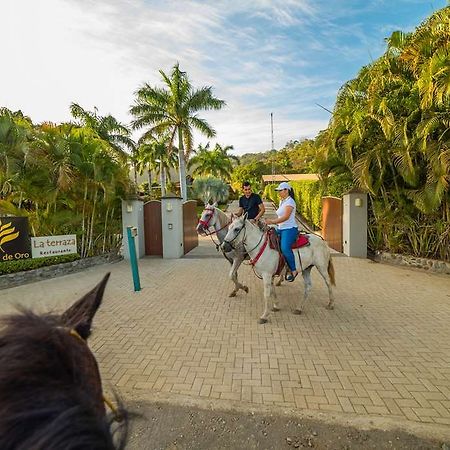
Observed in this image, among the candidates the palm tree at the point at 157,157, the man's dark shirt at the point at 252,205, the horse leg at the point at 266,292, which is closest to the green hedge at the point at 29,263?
the man's dark shirt at the point at 252,205

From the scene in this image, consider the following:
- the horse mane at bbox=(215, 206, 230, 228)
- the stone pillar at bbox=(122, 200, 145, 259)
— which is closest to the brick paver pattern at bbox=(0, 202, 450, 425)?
the horse mane at bbox=(215, 206, 230, 228)

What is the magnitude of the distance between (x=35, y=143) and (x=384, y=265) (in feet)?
32.3

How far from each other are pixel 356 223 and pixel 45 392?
32.8ft

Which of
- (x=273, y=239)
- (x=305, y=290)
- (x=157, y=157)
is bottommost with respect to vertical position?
(x=305, y=290)

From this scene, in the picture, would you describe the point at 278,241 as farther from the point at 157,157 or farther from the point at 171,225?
the point at 157,157

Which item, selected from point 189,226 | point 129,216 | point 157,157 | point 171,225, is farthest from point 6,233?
point 157,157

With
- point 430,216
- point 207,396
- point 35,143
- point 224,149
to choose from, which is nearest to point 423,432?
point 207,396

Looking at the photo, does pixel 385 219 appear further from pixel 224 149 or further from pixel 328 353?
pixel 224 149

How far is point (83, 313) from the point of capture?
1.29 metres

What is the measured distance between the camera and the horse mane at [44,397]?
1.84 feet

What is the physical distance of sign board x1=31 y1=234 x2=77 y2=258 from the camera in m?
8.08

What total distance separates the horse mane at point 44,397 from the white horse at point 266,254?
4.42 m

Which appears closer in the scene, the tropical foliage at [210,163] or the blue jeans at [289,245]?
the blue jeans at [289,245]

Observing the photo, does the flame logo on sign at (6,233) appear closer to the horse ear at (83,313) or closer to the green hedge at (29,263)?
the green hedge at (29,263)
